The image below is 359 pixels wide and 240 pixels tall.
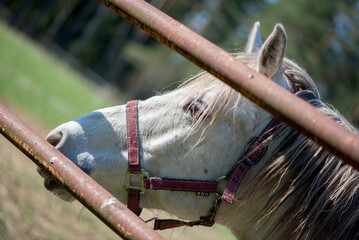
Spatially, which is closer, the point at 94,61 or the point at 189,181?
the point at 189,181

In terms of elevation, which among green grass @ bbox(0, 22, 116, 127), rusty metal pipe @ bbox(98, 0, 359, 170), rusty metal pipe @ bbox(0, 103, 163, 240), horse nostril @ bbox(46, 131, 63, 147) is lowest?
green grass @ bbox(0, 22, 116, 127)

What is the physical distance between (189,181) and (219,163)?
211mm

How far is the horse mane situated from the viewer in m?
2.18

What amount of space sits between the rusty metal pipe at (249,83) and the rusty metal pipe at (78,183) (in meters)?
0.65

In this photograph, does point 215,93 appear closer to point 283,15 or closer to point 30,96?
point 30,96

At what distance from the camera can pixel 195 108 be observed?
7.58 feet

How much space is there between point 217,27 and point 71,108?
63.0ft

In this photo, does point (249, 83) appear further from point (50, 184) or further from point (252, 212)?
point (50, 184)

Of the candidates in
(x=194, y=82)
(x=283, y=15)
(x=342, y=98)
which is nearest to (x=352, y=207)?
(x=194, y=82)

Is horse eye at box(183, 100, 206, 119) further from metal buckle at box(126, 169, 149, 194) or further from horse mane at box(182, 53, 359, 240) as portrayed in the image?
metal buckle at box(126, 169, 149, 194)

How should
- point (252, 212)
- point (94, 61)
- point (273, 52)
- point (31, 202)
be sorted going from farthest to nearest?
point (94, 61) → point (31, 202) → point (252, 212) → point (273, 52)

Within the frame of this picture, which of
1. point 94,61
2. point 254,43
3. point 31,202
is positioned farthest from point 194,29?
point 254,43

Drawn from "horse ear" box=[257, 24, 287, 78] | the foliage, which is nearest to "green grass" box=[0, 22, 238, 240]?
"horse ear" box=[257, 24, 287, 78]

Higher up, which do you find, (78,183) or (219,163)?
(219,163)
